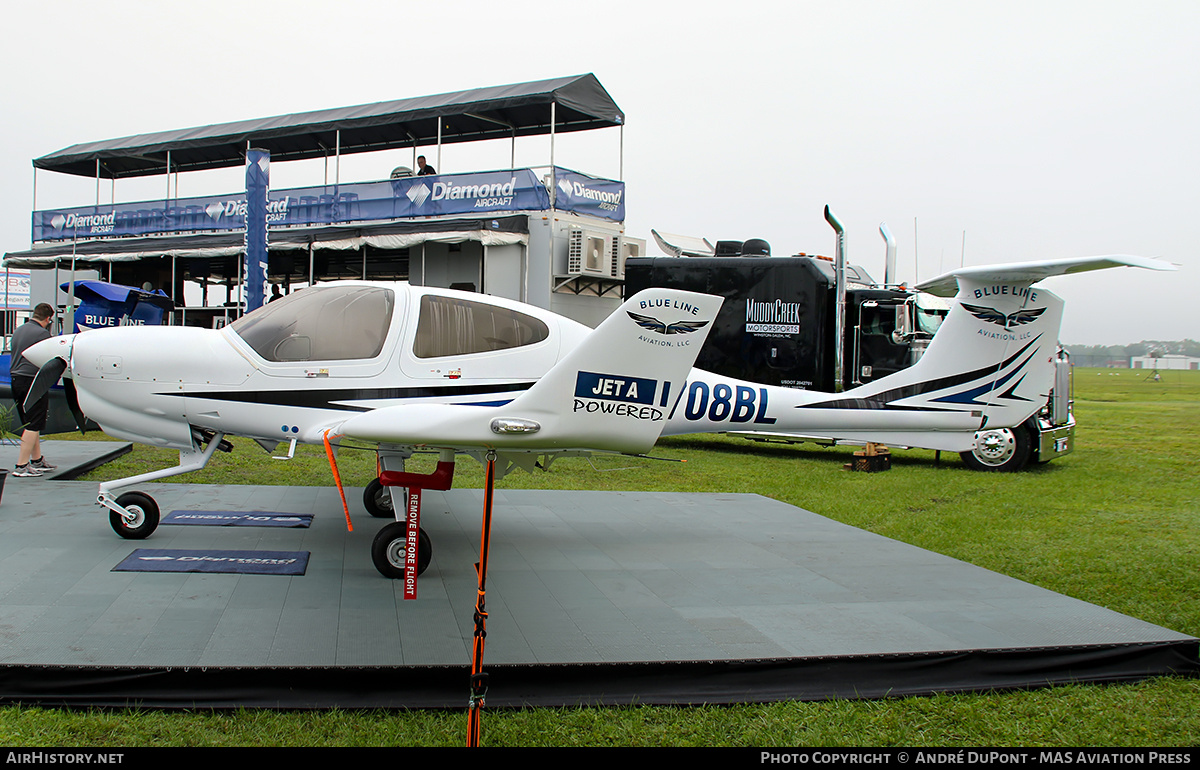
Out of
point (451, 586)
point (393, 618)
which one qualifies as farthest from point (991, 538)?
point (393, 618)

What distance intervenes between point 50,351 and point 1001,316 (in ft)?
23.6

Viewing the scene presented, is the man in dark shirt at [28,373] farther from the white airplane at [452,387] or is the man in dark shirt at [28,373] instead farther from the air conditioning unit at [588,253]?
the air conditioning unit at [588,253]

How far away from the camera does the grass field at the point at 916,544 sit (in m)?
3.22

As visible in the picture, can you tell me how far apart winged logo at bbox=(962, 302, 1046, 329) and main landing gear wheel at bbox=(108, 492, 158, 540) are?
642 centimetres

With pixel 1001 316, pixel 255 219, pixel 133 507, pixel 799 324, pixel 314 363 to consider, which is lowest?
pixel 133 507

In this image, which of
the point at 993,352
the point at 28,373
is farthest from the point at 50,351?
the point at 993,352

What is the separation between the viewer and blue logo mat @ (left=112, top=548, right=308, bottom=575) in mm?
4895

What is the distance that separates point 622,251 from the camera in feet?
47.4

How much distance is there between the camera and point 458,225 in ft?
45.7

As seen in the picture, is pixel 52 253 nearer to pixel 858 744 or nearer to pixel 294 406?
pixel 294 406

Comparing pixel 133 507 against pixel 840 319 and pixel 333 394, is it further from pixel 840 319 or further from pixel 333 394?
pixel 840 319

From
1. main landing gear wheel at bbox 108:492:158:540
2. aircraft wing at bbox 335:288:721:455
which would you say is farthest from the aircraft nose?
aircraft wing at bbox 335:288:721:455

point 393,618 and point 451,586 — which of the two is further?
point 451,586
